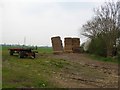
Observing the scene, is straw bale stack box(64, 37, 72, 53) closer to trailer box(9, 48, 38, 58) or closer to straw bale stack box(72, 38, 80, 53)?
straw bale stack box(72, 38, 80, 53)

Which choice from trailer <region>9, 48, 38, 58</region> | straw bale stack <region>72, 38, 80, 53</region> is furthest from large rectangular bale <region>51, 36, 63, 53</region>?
trailer <region>9, 48, 38, 58</region>

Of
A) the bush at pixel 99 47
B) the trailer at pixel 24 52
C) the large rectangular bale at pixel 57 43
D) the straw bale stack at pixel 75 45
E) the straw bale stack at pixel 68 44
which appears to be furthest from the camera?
the straw bale stack at pixel 75 45

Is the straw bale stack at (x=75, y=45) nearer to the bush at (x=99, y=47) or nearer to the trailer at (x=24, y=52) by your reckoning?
the bush at (x=99, y=47)

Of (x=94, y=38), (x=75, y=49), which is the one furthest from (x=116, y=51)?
(x=75, y=49)

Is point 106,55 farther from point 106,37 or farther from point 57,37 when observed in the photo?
point 57,37

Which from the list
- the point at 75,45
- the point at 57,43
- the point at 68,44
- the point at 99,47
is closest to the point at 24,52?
the point at 57,43

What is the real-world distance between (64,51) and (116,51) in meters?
7.70

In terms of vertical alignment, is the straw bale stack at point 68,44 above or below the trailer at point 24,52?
above

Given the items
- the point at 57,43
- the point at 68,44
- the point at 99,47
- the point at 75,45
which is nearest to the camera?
the point at 99,47

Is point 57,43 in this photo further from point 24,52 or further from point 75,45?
point 24,52

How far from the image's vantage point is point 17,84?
11922 mm

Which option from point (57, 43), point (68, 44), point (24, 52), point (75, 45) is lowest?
point (24, 52)

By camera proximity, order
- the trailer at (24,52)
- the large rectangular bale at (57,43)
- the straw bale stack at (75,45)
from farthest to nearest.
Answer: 1. the straw bale stack at (75,45)
2. the large rectangular bale at (57,43)
3. the trailer at (24,52)

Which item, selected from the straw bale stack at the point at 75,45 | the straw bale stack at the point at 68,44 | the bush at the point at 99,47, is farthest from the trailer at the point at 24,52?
the straw bale stack at the point at 75,45
